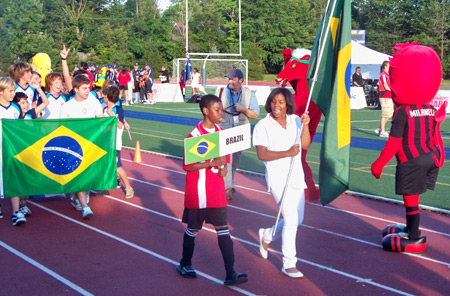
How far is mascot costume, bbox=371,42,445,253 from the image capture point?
20.7 feet

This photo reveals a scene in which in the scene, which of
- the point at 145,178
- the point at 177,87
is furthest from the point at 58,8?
the point at 145,178

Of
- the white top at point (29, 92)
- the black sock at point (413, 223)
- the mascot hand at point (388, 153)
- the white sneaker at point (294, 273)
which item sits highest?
the white top at point (29, 92)

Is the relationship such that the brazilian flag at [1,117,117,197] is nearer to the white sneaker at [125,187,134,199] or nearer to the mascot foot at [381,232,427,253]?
the white sneaker at [125,187,134,199]

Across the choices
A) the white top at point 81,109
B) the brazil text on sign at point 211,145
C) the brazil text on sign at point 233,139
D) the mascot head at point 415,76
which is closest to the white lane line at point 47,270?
the brazil text on sign at point 211,145

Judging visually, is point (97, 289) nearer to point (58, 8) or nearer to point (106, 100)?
point (106, 100)

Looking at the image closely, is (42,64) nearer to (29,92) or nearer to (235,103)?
(29,92)

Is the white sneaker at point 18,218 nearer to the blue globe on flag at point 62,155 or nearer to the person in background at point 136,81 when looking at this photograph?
the blue globe on flag at point 62,155

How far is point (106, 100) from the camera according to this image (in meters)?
9.08

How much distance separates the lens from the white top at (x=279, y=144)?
571 cm

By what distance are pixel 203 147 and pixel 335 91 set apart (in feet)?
5.28

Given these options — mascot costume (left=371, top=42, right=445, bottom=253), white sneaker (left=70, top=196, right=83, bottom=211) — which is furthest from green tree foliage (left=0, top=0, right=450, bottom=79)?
mascot costume (left=371, top=42, right=445, bottom=253)

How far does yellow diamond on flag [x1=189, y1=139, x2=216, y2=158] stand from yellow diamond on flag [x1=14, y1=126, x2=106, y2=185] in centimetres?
354

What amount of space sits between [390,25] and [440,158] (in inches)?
2707

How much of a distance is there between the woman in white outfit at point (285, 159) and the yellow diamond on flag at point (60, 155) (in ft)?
10.8
